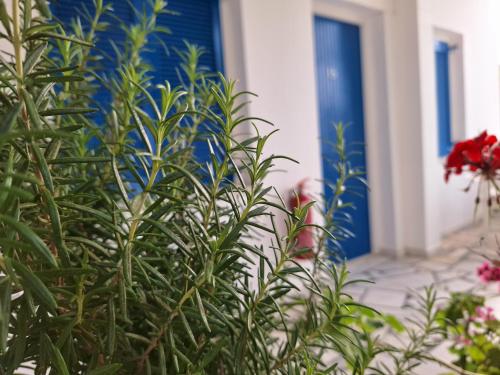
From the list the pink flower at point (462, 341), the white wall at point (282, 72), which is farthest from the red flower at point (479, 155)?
the white wall at point (282, 72)

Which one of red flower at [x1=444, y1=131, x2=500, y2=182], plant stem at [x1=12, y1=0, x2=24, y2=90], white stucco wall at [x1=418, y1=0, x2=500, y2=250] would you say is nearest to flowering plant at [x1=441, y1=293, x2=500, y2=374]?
red flower at [x1=444, y1=131, x2=500, y2=182]

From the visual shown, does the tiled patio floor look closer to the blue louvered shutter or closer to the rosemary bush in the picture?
the blue louvered shutter

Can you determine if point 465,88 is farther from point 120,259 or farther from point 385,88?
point 120,259

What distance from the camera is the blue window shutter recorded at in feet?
18.4

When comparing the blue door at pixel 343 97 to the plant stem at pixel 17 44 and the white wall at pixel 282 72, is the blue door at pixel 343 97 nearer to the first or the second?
the white wall at pixel 282 72

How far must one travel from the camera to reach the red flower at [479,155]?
1.01m

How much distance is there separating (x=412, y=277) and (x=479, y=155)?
3398 millimetres

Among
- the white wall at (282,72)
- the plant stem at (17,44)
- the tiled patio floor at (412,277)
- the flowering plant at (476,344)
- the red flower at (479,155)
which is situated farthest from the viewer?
the tiled patio floor at (412,277)

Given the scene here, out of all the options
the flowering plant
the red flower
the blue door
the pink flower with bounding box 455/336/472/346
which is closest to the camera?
the red flower

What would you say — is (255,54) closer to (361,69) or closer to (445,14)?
(361,69)

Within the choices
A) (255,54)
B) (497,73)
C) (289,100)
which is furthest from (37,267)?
(497,73)

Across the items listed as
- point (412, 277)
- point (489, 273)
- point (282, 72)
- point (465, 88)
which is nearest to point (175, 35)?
point (282, 72)

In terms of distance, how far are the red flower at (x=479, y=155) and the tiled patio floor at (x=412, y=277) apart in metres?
2.13

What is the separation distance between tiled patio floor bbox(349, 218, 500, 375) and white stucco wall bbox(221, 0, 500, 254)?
28 centimetres
